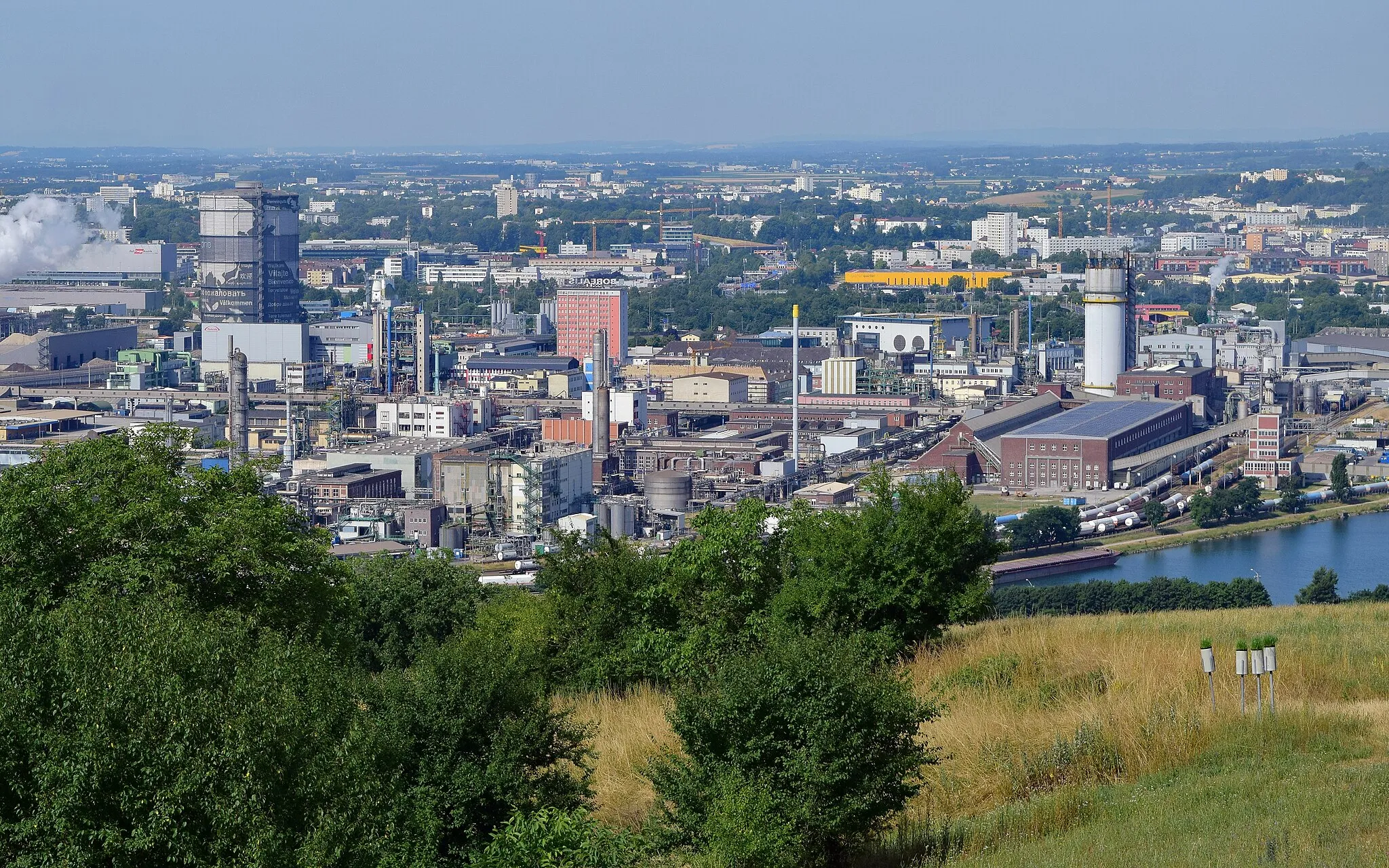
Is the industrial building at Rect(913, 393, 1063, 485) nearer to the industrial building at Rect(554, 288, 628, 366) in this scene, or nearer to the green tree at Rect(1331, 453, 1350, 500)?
the green tree at Rect(1331, 453, 1350, 500)

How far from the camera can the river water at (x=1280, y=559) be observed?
11.8 m


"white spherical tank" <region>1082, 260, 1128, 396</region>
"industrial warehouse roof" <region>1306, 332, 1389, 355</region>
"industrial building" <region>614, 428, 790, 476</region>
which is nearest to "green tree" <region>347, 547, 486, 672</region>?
"industrial building" <region>614, 428, 790, 476</region>

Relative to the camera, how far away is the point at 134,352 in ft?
73.2

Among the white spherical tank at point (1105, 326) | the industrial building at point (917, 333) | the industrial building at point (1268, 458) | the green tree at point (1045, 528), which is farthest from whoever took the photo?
the industrial building at point (917, 333)

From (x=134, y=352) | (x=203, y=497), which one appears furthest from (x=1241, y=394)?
(x=203, y=497)

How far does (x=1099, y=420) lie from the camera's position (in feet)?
54.9

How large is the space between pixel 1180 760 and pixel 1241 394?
1726 centimetres

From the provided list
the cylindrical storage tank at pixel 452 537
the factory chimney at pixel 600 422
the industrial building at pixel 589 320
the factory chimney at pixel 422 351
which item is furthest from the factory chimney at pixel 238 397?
the industrial building at pixel 589 320

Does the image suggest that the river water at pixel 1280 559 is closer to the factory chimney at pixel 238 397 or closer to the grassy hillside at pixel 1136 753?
the factory chimney at pixel 238 397

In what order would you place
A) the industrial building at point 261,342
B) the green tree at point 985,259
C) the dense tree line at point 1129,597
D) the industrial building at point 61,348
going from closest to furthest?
the dense tree line at point 1129,597, the industrial building at point 61,348, the industrial building at point 261,342, the green tree at point 985,259

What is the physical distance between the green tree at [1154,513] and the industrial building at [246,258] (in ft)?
45.6

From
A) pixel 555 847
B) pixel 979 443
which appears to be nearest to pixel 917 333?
pixel 979 443

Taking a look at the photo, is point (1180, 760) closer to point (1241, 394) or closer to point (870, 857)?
point (870, 857)

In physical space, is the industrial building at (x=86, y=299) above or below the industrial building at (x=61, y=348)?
above
